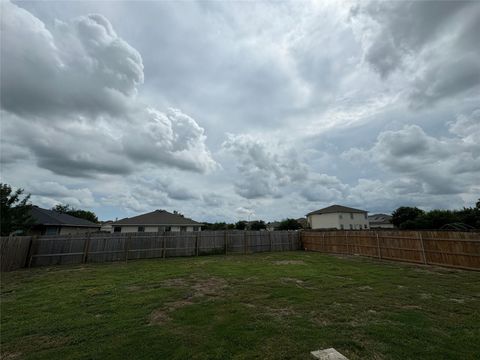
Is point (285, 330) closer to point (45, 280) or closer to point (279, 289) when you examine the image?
point (279, 289)

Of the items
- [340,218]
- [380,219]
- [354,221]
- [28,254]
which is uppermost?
[380,219]

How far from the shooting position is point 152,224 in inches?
1085

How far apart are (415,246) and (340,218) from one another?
1244 inches

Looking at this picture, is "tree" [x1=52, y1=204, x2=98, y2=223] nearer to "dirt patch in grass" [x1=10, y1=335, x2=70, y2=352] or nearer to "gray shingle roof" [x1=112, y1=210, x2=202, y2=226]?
"gray shingle roof" [x1=112, y1=210, x2=202, y2=226]

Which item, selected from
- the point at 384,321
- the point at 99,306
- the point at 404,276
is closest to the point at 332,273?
the point at 404,276

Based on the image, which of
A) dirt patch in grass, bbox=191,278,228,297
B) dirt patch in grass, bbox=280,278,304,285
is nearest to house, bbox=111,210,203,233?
dirt patch in grass, bbox=191,278,228,297

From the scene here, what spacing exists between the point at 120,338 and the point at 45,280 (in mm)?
7651

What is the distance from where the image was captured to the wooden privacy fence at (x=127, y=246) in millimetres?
12312

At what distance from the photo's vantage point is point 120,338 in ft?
13.1

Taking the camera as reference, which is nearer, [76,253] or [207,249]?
[76,253]

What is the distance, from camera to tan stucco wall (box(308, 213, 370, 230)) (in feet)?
140

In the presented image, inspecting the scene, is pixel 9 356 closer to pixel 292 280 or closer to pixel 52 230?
pixel 292 280

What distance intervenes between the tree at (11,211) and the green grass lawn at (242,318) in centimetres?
893

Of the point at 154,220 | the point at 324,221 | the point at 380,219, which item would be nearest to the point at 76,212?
the point at 154,220
